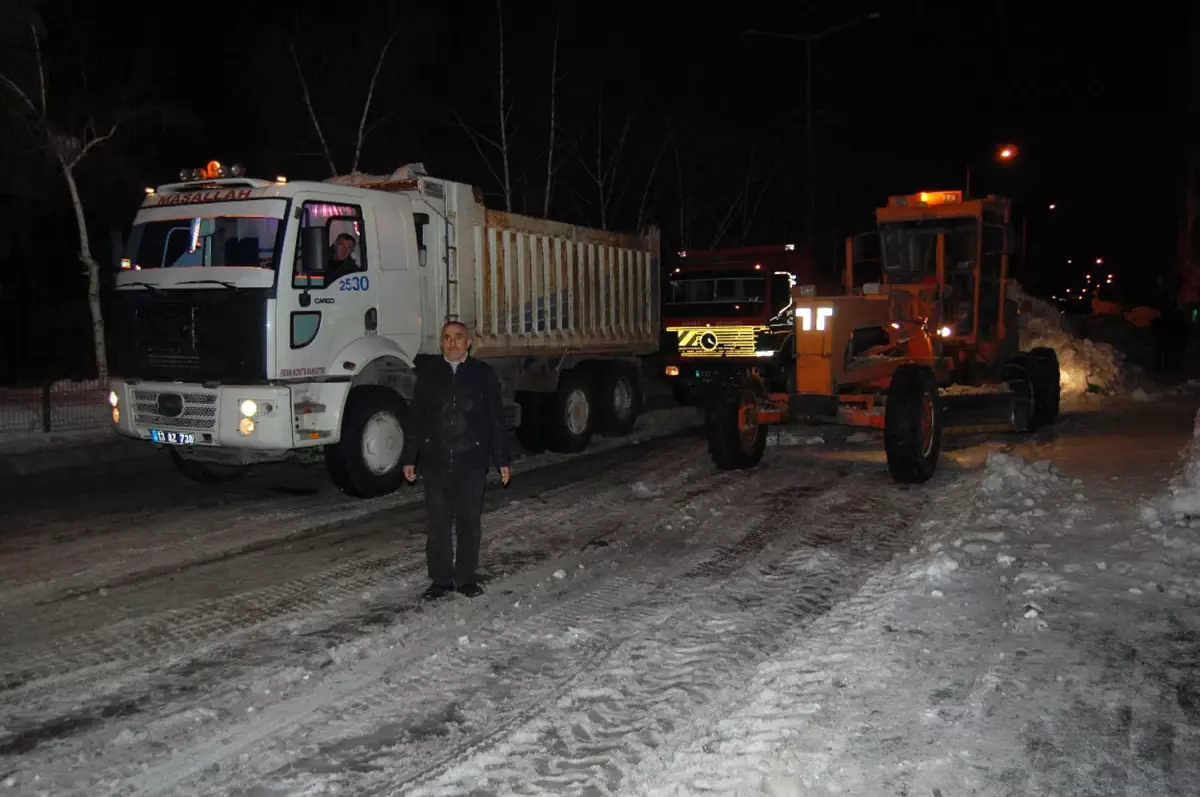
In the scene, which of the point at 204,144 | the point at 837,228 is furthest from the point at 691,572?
the point at 837,228

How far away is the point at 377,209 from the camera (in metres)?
10.9

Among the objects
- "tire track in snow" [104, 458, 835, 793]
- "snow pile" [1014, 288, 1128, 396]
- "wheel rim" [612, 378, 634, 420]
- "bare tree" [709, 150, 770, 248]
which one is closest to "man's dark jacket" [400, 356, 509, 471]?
"tire track in snow" [104, 458, 835, 793]

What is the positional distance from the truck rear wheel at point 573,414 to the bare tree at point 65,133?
342 inches

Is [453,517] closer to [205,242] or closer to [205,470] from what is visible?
[205,242]

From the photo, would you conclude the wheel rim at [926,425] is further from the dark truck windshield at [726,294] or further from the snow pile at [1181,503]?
the dark truck windshield at [726,294]

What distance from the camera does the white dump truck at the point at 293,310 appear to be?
9820 millimetres

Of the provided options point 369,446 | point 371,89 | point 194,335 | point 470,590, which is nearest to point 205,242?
point 194,335

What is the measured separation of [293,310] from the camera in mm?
9930

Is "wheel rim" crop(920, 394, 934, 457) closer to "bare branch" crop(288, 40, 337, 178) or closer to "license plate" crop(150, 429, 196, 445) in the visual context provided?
"license plate" crop(150, 429, 196, 445)

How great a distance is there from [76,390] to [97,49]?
688cm

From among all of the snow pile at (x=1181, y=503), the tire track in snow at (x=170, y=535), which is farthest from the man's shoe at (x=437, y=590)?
the snow pile at (x=1181, y=503)

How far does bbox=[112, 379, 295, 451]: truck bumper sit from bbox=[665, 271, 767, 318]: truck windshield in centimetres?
1039

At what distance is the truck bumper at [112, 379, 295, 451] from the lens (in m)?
9.75

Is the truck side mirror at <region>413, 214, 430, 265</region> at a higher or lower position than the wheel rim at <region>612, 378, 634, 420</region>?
Answer: higher
